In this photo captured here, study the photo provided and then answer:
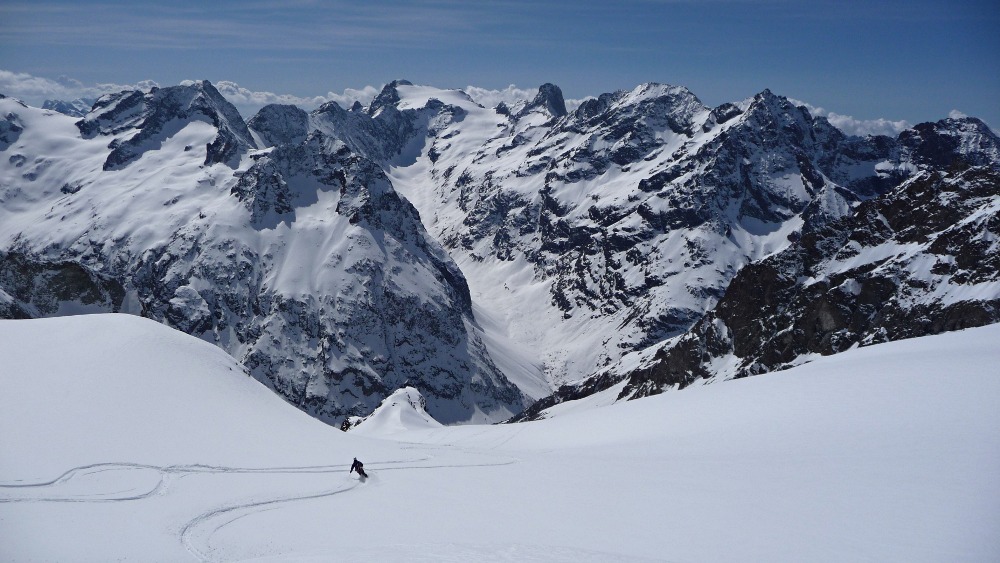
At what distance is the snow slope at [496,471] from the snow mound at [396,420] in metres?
59.4

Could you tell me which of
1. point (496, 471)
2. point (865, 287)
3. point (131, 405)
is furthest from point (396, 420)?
point (865, 287)

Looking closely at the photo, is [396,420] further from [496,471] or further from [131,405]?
[496,471]

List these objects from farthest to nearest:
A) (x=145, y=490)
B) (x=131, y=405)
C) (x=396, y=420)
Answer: (x=396, y=420), (x=131, y=405), (x=145, y=490)

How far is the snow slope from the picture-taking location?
24734 millimetres

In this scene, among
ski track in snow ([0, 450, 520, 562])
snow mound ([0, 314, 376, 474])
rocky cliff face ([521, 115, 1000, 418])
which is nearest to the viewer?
ski track in snow ([0, 450, 520, 562])

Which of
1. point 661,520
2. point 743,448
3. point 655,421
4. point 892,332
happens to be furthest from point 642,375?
point 661,520

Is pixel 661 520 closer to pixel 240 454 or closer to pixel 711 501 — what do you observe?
pixel 711 501

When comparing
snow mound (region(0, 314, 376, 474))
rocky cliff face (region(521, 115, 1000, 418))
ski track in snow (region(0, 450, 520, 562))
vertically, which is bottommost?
ski track in snow (region(0, 450, 520, 562))

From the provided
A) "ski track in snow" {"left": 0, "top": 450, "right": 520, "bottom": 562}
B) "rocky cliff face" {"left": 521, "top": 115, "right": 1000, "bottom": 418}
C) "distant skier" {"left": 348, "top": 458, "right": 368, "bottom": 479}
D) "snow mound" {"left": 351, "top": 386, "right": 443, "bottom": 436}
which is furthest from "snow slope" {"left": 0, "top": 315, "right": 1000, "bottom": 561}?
"rocky cliff face" {"left": 521, "top": 115, "right": 1000, "bottom": 418}

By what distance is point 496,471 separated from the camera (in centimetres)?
3881

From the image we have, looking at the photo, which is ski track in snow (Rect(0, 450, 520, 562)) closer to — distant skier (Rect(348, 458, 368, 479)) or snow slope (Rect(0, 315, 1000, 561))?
snow slope (Rect(0, 315, 1000, 561))

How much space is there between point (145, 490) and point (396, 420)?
273 feet

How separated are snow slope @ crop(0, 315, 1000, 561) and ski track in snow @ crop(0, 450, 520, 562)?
13 cm

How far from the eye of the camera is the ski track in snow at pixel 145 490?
27.1m
